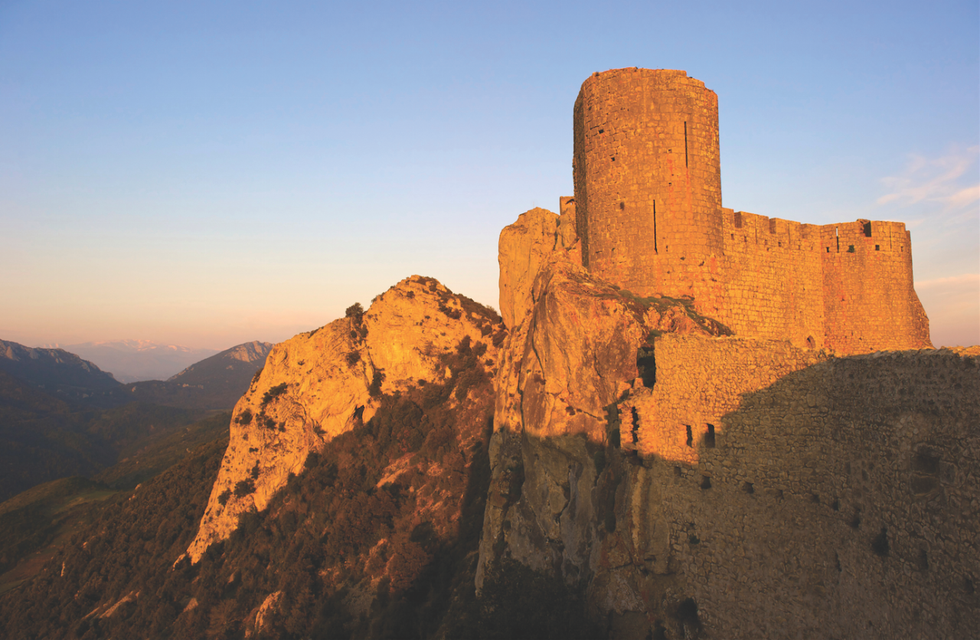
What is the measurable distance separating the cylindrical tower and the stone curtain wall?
6209 mm

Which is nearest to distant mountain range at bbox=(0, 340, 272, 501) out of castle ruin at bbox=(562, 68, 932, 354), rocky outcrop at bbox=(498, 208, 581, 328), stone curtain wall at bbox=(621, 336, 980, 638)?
rocky outcrop at bbox=(498, 208, 581, 328)

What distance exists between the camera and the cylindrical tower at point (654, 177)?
18797 mm

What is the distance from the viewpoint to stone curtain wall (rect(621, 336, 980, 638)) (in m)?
7.11

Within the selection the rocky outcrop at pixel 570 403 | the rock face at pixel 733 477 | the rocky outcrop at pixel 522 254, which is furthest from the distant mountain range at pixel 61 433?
the rock face at pixel 733 477

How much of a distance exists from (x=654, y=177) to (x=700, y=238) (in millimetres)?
2600

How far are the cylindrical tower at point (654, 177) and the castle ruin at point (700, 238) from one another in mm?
34

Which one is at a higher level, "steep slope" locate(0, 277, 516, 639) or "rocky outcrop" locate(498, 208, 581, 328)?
"rocky outcrop" locate(498, 208, 581, 328)

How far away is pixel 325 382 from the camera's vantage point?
4147cm

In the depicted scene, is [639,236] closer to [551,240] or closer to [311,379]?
[551,240]

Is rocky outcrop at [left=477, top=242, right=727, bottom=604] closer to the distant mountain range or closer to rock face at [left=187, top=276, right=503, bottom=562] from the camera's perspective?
rock face at [left=187, top=276, right=503, bottom=562]

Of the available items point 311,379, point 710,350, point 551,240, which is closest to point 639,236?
point 710,350

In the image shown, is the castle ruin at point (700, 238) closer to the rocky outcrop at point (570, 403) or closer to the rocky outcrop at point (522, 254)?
the rocky outcrop at point (570, 403)

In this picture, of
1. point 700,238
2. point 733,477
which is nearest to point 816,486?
point 733,477

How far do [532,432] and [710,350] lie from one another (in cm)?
781
